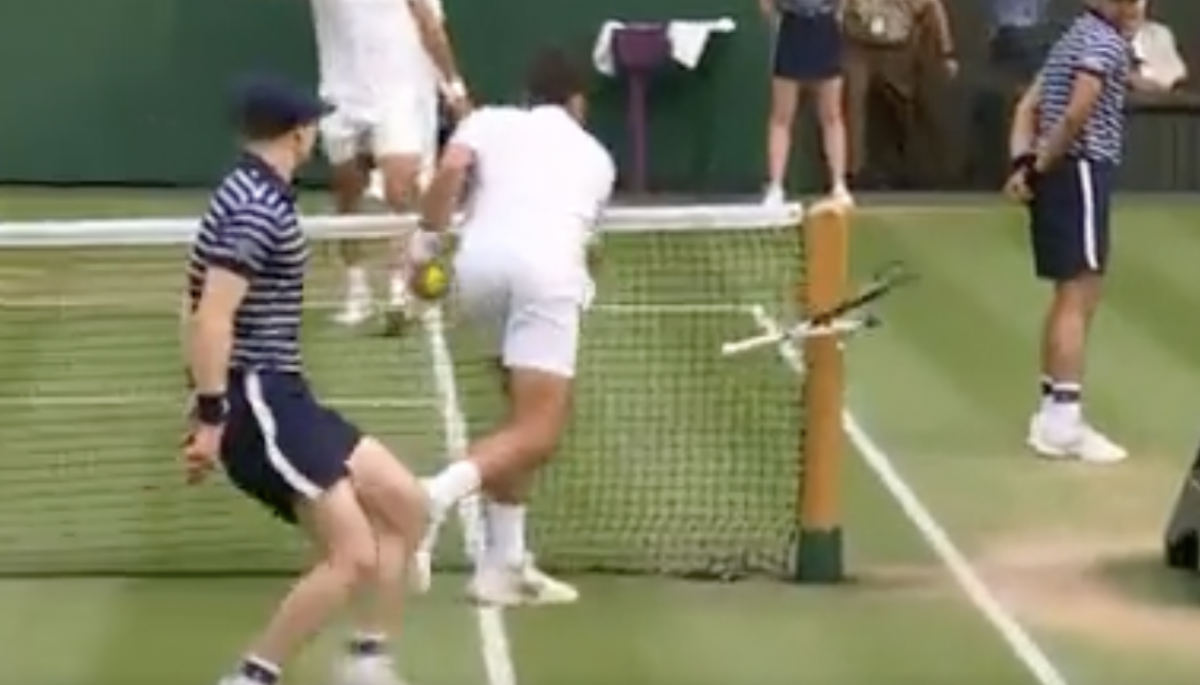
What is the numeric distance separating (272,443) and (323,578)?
377 mm

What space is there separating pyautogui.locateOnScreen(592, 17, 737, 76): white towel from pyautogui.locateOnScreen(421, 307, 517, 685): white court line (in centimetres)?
628

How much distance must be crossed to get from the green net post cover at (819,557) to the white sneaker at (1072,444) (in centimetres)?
224

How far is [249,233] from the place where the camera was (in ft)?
27.7

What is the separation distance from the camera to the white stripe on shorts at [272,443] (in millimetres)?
8570

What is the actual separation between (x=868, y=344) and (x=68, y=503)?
5.07 metres

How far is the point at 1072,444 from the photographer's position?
12891mm

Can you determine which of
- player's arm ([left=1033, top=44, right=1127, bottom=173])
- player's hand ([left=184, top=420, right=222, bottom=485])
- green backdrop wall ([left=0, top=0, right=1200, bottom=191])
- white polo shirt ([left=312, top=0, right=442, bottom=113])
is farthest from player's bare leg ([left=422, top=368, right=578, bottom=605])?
green backdrop wall ([left=0, top=0, right=1200, bottom=191])

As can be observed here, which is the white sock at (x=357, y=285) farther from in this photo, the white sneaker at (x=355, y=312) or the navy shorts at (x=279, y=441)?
the navy shorts at (x=279, y=441)

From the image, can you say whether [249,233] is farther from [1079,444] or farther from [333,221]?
[1079,444]

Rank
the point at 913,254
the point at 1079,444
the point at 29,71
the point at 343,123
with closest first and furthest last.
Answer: the point at 1079,444
the point at 343,123
the point at 913,254
the point at 29,71

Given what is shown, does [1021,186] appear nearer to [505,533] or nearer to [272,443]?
[505,533]

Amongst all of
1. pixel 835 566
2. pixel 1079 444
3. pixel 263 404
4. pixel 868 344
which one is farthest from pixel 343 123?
pixel 263 404

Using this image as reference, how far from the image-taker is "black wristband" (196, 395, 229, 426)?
27.3 ft

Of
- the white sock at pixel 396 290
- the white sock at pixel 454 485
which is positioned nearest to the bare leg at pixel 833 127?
the white sock at pixel 396 290
